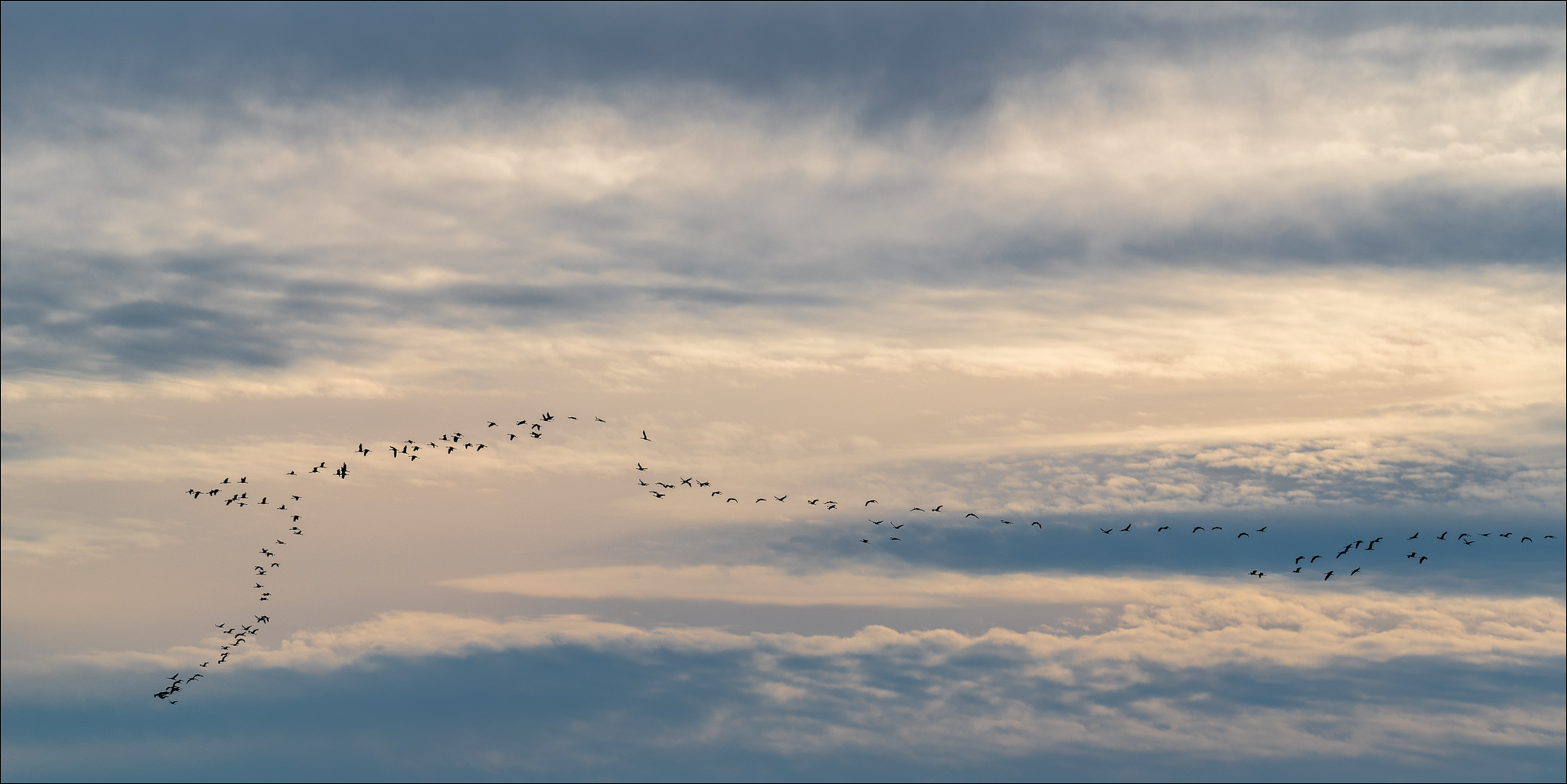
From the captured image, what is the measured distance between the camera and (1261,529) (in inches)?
7323

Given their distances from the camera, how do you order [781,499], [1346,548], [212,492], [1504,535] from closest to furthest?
1. [1346,548]
2. [1504,535]
3. [212,492]
4. [781,499]

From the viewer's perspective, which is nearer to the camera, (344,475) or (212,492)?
(344,475)

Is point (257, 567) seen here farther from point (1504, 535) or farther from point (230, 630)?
point (1504, 535)

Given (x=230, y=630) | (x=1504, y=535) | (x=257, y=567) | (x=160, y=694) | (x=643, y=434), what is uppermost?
(x=643, y=434)

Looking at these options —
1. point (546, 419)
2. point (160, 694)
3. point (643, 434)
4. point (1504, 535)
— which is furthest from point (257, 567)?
point (1504, 535)

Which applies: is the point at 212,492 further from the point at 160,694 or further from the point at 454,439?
the point at 454,439

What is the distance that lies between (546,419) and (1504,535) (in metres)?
186

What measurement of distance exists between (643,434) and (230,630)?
102126mm

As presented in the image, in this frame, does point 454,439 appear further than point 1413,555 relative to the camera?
Yes

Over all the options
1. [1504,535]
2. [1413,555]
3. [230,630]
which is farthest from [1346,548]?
[230,630]

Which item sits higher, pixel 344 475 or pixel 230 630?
pixel 344 475

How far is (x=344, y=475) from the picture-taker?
171625 millimetres

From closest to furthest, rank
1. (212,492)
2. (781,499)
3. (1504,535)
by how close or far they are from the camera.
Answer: (1504,535) < (212,492) < (781,499)

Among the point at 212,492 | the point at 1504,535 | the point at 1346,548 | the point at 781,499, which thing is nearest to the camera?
the point at 1346,548
